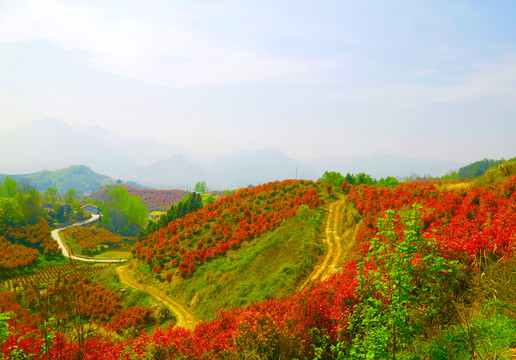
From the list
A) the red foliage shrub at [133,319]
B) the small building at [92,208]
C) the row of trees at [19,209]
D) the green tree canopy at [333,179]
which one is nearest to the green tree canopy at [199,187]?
the row of trees at [19,209]

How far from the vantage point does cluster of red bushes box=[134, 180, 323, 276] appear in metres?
25.1

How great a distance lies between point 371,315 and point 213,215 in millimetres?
26575

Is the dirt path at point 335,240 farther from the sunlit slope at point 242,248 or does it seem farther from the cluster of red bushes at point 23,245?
the cluster of red bushes at point 23,245

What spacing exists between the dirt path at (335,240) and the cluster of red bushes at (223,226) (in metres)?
2.58

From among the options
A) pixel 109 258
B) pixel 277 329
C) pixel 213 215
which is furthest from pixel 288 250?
pixel 109 258

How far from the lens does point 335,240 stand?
64.6 feet

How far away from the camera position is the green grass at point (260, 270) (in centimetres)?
1627

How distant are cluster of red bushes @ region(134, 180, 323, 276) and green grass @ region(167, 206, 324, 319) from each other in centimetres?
114

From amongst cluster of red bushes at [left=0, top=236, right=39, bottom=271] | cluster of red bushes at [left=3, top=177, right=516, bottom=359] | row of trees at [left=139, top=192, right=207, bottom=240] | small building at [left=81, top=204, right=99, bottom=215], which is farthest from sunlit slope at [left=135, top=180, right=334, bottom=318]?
small building at [left=81, top=204, right=99, bottom=215]

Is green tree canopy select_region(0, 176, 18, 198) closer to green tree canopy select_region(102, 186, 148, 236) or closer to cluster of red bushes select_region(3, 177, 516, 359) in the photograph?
green tree canopy select_region(102, 186, 148, 236)

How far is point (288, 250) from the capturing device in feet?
64.0

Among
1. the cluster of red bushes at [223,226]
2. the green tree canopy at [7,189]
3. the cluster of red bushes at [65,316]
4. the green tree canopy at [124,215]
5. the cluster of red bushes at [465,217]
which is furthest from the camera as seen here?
the green tree canopy at [124,215]

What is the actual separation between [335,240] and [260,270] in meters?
5.52

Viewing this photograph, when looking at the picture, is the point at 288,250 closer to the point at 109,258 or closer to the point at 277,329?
the point at 277,329
